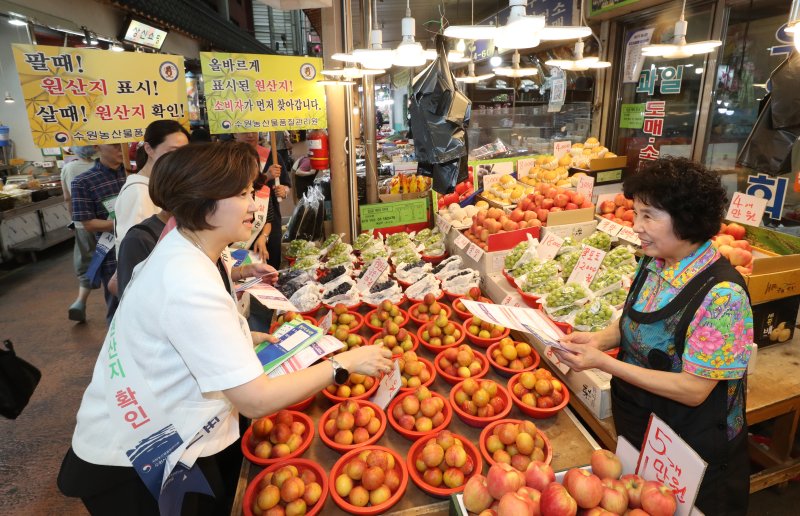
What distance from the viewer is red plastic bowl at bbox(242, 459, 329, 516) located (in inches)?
64.9

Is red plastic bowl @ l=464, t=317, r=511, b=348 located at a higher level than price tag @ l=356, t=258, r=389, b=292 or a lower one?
lower

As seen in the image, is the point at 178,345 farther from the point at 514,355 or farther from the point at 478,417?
the point at 514,355

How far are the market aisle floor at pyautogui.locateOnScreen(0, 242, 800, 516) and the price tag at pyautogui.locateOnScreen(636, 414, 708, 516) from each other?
204 centimetres

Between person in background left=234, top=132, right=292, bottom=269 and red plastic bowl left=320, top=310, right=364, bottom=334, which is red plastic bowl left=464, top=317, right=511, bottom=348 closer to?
red plastic bowl left=320, top=310, right=364, bottom=334

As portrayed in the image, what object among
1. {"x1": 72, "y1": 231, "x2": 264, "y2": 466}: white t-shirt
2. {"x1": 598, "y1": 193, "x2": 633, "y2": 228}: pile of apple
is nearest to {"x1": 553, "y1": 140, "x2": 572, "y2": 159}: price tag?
{"x1": 598, "y1": 193, "x2": 633, "y2": 228}: pile of apple

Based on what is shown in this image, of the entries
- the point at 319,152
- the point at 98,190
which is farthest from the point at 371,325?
the point at 319,152

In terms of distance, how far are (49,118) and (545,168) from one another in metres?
4.85

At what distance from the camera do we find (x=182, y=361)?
140 cm

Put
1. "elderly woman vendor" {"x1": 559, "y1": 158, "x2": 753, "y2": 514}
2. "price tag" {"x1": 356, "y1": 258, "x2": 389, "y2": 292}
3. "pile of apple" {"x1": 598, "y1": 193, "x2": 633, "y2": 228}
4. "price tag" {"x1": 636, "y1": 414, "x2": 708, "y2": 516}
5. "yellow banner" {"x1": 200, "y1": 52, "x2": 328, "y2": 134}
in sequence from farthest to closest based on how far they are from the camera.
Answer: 1. "pile of apple" {"x1": 598, "y1": 193, "x2": 633, "y2": 228}
2. "yellow banner" {"x1": 200, "y1": 52, "x2": 328, "y2": 134}
3. "price tag" {"x1": 356, "y1": 258, "x2": 389, "y2": 292}
4. "elderly woman vendor" {"x1": 559, "y1": 158, "x2": 753, "y2": 514}
5. "price tag" {"x1": 636, "y1": 414, "x2": 708, "y2": 516}

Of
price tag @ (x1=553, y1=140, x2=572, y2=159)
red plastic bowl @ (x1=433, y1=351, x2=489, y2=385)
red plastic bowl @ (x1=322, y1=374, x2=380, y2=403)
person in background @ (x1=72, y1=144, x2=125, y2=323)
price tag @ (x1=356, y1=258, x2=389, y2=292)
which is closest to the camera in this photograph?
red plastic bowl @ (x1=322, y1=374, x2=380, y2=403)

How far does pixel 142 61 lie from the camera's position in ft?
10.9

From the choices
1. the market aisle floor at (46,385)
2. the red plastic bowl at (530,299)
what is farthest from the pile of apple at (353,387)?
the market aisle floor at (46,385)

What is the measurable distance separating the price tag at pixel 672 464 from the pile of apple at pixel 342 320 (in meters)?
1.89

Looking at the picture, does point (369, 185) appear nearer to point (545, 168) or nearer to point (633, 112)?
point (545, 168)
